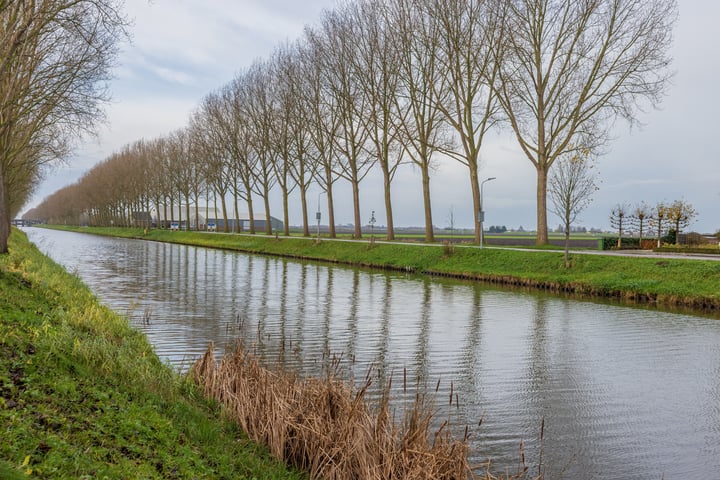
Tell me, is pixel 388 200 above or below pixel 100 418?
Result: above

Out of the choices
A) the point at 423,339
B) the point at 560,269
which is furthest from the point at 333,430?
the point at 560,269

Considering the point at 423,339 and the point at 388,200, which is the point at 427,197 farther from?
the point at 423,339

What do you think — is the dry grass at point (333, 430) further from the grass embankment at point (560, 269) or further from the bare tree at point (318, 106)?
the bare tree at point (318, 106)

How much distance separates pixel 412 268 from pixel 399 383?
2712 centimetres

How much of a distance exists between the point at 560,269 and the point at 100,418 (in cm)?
2781

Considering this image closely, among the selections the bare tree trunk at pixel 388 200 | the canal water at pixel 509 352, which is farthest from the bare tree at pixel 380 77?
the canal water at pixel 509 352

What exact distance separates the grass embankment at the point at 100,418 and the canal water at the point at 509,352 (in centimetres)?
261

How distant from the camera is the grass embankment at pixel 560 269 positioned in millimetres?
24062

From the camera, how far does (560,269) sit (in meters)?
30.7

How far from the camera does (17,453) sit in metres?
4.84

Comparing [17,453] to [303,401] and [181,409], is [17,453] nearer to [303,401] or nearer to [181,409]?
[181,409]

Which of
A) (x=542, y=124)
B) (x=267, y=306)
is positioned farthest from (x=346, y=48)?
(x=267, y=306)

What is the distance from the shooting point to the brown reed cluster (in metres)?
5.84

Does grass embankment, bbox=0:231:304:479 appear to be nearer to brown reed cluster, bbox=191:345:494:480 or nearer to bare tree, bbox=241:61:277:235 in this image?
brown reed cluster, bbox=191:345:494:480
